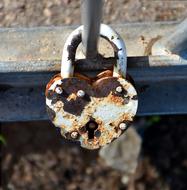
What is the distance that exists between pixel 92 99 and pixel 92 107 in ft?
0.07

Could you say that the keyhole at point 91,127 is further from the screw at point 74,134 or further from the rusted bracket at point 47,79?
the rusted bracket at point 47,79

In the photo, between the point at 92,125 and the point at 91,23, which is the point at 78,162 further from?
the point at 91,23

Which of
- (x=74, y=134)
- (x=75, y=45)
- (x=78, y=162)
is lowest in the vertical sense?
(x=78, y=162)

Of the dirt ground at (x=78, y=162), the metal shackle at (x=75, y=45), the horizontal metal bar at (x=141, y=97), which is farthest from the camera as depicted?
the dirt ground at (x=78, y=162)

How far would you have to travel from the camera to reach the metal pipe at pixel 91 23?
1157mm

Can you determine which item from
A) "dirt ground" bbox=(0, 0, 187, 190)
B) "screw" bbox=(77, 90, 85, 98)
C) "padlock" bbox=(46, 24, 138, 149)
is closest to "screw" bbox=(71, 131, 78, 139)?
"padlock" bbox=(46, 24, 138, 149)

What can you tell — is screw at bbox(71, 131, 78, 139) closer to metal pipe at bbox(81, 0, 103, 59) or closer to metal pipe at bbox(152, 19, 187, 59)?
metal pipe at bbox(81, 0, 103, 59)

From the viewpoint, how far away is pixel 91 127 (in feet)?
4.95

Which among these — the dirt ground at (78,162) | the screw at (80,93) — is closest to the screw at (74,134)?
the screw at (80,93)

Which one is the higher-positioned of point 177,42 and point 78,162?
point 177,42

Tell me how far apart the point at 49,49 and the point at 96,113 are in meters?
0.28

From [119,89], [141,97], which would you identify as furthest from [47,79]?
[141,97]

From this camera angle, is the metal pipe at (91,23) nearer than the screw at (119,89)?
Yes

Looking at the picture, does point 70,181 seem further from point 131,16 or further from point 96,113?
point 96,113
